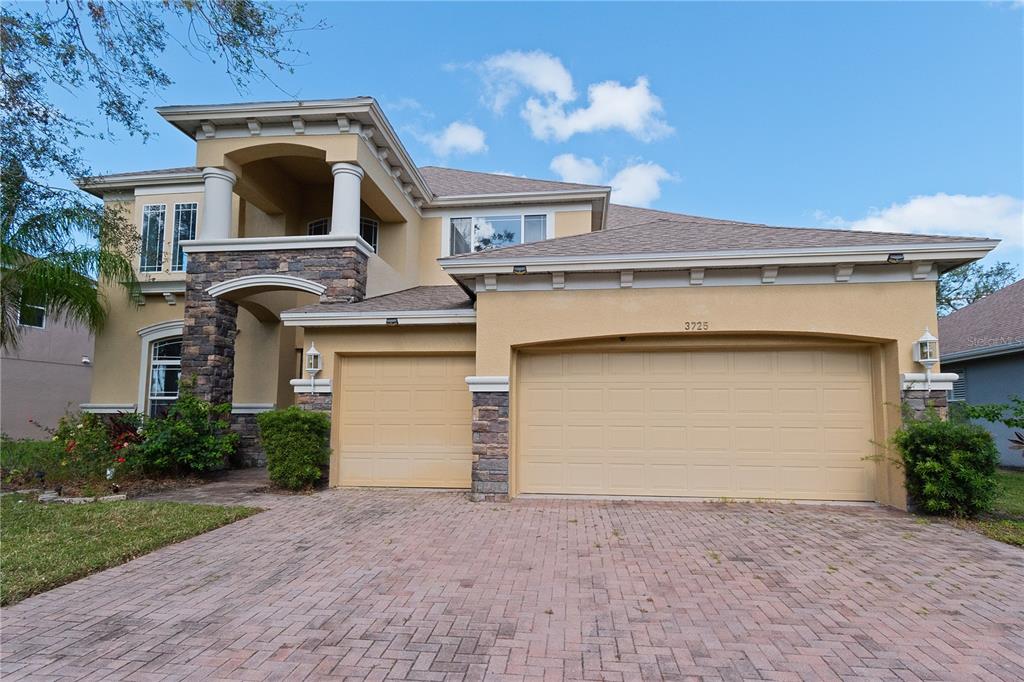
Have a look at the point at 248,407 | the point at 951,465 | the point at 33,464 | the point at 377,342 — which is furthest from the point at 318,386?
the point at 951,465

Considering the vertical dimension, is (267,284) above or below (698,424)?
above

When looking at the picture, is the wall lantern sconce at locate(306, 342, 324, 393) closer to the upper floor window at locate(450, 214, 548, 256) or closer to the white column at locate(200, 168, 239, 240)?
the white column at locate(200, 168, 239, 240)

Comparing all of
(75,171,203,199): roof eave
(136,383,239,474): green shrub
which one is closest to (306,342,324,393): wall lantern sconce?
(136,383,239,474): green shrub

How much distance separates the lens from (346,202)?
10.3 meters

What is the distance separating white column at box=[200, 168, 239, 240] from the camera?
10.8 metres

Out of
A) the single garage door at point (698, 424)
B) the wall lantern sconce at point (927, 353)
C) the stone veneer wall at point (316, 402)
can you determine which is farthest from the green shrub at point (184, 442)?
the wall lantern sconce at point (927, 353)

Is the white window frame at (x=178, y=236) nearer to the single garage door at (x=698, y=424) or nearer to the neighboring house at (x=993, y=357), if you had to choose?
the single garage door at (x=698, y=424)

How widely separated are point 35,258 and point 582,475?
10467 mm

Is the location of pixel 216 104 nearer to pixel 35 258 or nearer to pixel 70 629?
pixel 35 258

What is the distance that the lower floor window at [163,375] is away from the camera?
1286 cm

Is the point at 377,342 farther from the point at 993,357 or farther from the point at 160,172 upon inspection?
the point at 993,357

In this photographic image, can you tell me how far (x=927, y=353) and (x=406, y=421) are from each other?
7387 mm

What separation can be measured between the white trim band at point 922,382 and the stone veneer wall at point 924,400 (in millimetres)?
43

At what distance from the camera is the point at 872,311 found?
24.2ft
